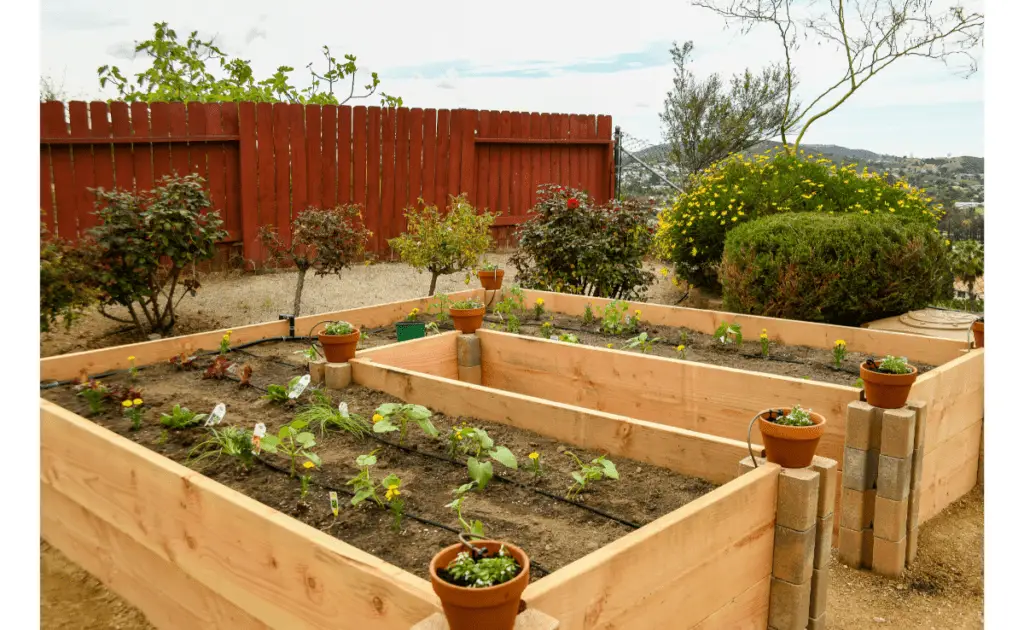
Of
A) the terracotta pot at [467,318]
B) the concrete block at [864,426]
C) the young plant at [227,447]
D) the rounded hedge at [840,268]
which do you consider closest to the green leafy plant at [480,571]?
the young plant at [227,447]

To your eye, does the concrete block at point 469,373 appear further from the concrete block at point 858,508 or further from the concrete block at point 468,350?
the concrete block at point 858,508

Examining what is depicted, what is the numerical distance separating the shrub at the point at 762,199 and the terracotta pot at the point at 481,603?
610 cm

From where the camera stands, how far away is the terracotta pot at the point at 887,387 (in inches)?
122

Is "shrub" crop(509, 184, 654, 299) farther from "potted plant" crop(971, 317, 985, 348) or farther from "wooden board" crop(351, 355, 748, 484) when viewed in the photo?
"wooden board" crop(351, 355, 748, 484)

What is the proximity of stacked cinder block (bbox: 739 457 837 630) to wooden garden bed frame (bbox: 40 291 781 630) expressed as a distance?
0.12 feet

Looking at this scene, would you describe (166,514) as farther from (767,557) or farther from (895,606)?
(895,606)

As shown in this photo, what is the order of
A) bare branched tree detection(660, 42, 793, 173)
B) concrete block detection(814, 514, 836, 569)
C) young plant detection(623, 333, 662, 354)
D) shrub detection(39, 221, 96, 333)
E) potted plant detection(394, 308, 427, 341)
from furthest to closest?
bare branched tree detection(660, 42, 793, 173), shrub detection(39, 221, 96, 333), potted plant detection(394, 308, 427, 341), young plant detection(623, 333, 662, 354), concrete block detection(814, 514, 836, 569)

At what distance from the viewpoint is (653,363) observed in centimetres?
405

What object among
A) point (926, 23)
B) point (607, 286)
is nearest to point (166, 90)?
point (607, 286)

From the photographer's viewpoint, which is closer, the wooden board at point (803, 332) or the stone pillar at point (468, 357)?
the wooden board at point (803, 332)

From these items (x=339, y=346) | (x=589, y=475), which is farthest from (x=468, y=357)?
(x=589, y=475)

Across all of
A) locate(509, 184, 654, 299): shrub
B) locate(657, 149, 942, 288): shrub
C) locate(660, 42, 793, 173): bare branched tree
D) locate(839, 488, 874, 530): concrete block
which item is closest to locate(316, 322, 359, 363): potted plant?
locate(839, 488, 874, 530): concrete block

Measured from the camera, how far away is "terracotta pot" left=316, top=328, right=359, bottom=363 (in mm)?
3916
